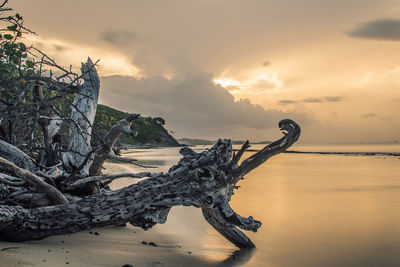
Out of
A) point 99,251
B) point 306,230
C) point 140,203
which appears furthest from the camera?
point 306,230

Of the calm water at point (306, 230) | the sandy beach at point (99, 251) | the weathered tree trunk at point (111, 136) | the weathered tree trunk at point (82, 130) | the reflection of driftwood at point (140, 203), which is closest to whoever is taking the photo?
the sandy beach at point (99, 251)

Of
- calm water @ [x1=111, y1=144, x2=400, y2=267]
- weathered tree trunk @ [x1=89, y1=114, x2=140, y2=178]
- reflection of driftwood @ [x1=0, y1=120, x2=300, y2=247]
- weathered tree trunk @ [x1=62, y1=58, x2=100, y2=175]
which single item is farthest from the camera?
weathered tree trunk @ [x1=62, y1=58, x2=100, y2=175]

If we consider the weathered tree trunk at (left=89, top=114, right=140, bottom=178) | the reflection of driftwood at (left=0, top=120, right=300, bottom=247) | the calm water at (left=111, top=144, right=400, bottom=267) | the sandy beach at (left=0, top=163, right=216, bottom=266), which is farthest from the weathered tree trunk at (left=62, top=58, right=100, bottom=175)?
the reflection of driftwood at (left=0, top=120, right=300, bottom=247)

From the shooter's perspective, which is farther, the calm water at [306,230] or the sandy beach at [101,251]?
the calm water at [306,230]

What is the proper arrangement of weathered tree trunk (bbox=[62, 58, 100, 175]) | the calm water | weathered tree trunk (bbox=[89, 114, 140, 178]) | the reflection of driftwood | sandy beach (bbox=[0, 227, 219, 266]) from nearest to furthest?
sandy beach (bbox=[0, 227, 219, 266]) → the reflection of driftwood → the calm water → weathered tree trunk (bbox=[89, 114, 140, 178]) → weathered tree trunk (bbox=[62, 58, 100, 175])

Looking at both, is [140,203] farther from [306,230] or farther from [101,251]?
[306,230]

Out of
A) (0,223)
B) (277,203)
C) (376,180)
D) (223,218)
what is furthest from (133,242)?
(376,180)

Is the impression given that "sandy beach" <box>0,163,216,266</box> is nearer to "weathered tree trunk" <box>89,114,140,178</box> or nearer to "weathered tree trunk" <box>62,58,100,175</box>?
"weathered tree trunk" <box>89,114,140,178</box>

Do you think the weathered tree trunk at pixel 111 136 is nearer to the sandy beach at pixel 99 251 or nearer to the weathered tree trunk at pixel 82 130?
the weathered tree trunk at pixel 82 130

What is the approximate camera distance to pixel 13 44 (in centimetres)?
452

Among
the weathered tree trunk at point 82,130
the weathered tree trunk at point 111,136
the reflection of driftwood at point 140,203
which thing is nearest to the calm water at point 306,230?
the reflection of driftwood at point 140,203

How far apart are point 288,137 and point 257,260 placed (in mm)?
1845

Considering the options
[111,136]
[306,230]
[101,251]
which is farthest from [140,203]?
[306,230]

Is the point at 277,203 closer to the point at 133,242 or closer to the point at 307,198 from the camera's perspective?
the point at 307,198
